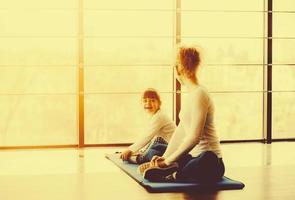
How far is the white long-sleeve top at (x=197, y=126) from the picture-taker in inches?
146

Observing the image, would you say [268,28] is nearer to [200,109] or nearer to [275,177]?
[275,177]

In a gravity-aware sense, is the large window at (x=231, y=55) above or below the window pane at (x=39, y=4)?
below

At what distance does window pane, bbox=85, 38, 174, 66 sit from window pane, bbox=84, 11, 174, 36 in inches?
7.7

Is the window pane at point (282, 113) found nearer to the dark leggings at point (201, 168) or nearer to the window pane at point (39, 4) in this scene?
the window pane at point (39, 4)

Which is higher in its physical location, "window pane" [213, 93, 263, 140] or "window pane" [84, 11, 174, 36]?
"window pane" [84, 11, 174, 36]

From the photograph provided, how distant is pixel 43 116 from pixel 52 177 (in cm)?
472

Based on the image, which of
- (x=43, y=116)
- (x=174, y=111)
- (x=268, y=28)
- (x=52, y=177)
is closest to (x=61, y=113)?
(x=43, y=116)

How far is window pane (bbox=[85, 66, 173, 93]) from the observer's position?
857 centimetres

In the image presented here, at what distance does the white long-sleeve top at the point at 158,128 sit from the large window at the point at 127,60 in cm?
161

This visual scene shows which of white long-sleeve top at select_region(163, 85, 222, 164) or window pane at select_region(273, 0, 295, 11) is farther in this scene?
window pane at select_region(273, 0, 295, 11)

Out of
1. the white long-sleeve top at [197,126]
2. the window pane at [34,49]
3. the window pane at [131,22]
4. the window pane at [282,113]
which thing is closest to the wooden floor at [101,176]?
the white long-sleeve top at [197,126]

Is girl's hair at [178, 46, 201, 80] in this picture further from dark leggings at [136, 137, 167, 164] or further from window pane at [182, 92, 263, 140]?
window pane at [182, 92, 263, 140]

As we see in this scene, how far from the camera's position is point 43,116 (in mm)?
8906

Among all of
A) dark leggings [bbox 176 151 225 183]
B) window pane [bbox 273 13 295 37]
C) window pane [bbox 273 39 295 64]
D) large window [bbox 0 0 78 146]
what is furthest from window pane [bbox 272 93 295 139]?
dark leggings [bbox 176 151 225 183]
